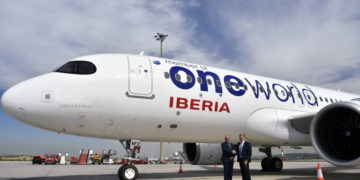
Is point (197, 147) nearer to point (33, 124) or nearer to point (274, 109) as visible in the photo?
point (274, 109)

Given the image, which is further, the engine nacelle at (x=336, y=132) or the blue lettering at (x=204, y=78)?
the blue lettering at (x=204, y=78)

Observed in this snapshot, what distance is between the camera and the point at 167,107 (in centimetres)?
889

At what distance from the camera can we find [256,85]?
1130 cm

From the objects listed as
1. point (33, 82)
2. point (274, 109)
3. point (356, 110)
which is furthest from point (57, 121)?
point (356, 110)

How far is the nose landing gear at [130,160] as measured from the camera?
27.4ft

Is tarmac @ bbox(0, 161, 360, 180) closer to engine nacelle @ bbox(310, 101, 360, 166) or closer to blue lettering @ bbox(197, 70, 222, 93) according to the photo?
engine nacelle @ bbox(310, 101, 360, 166)

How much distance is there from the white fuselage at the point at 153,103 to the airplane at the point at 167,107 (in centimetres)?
2

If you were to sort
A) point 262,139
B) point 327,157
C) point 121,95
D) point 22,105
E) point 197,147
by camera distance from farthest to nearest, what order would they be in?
point 197,147 < point 262,139 < point 327,157 < point 121,95 < point 22,105

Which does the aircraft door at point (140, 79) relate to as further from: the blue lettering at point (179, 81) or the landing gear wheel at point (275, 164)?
the landing gear wheel at point (275, 164)

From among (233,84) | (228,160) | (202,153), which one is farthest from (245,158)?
(202,153)

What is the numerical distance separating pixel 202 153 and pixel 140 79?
5.15m

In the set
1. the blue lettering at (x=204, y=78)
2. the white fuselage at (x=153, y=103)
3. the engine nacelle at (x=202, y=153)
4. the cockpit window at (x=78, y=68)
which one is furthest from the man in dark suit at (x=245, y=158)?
the cockpit window at (x=78, y=68)

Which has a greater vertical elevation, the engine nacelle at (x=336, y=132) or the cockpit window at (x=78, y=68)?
the cockpit window at (x=78, y=68)

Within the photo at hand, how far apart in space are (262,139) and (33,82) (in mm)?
7799
